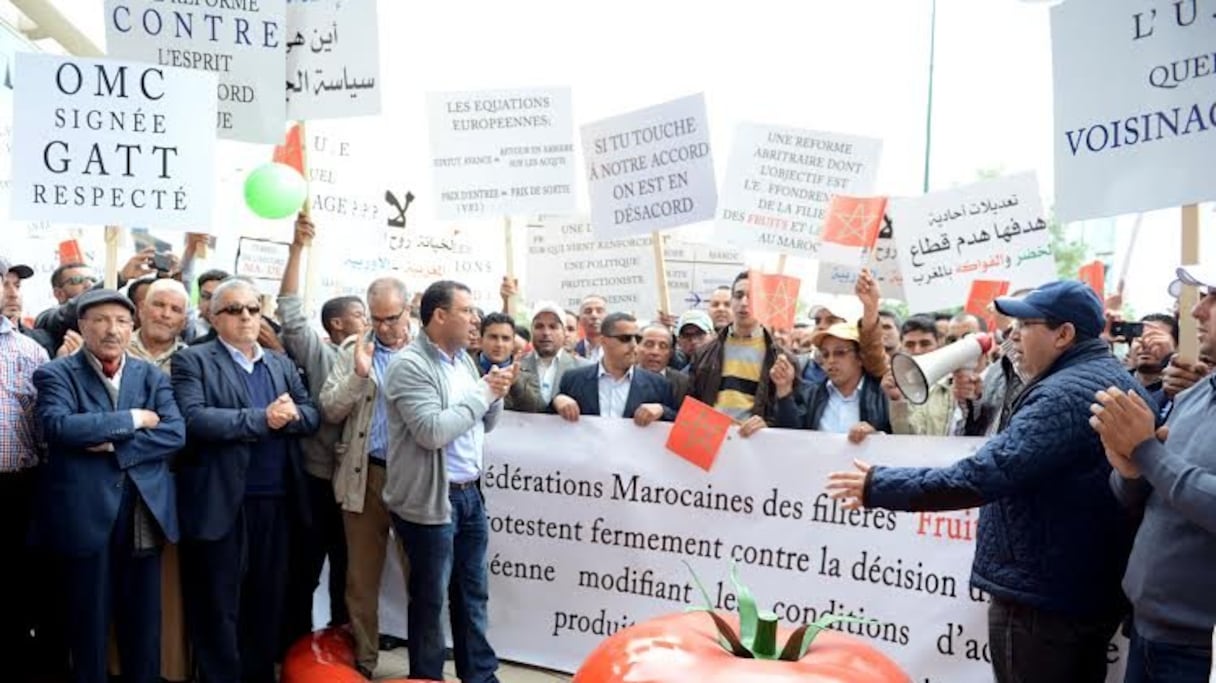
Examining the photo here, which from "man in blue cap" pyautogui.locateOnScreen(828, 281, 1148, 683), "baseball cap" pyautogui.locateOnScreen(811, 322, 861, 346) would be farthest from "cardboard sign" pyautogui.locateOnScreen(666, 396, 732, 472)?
"man in blue cap" pyautogui.locateOnScreen(828, 281, 1148, 683)

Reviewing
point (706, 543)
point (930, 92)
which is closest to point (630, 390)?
point (706, 543)

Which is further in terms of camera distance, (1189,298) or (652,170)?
(652,170)

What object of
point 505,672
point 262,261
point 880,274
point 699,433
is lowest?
point 505,672

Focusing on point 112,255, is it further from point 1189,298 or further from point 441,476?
point 1189,298

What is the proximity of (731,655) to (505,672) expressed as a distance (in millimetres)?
4141

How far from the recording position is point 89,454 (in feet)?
14.3

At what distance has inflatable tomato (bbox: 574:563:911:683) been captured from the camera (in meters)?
1.50

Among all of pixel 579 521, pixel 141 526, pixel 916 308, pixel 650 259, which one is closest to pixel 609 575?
pixel 579 521

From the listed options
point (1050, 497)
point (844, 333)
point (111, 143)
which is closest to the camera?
point (1050, 497)

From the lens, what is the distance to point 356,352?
16.1 ft

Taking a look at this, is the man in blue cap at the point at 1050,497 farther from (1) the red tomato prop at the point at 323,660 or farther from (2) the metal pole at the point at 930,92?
(2) the metal pole at the point at 930,92

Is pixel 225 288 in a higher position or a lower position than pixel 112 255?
lower

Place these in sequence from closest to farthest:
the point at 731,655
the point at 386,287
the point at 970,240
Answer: the point at 731,655 < the point at 386,287 < the point at 970,240

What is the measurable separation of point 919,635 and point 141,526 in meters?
3.50
